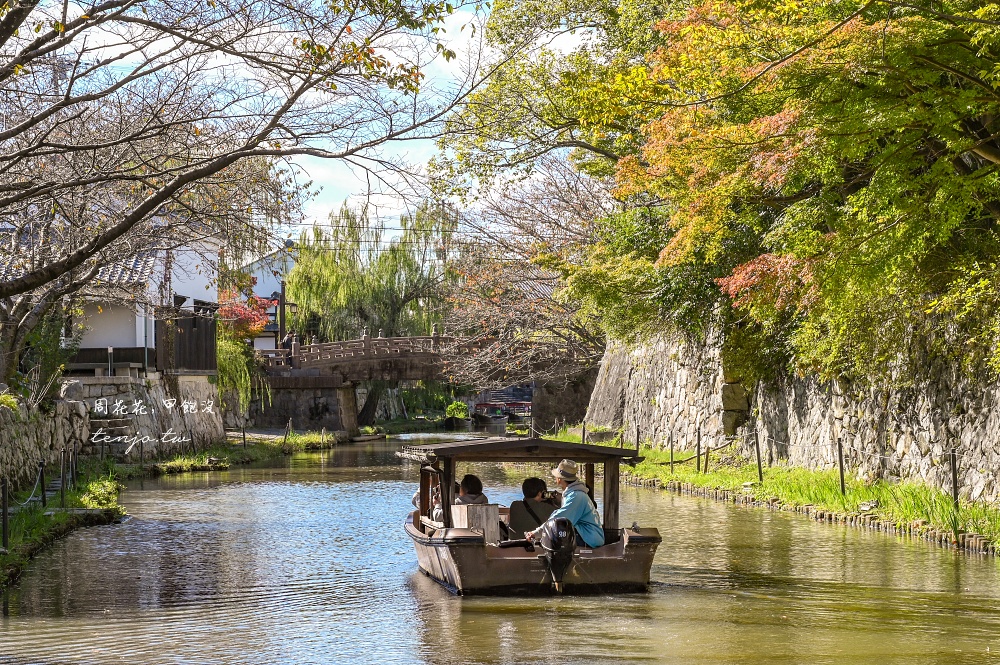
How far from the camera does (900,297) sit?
1772 centimetres

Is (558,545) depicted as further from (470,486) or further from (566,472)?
(470,486)

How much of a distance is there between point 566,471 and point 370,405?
4483 centimetres

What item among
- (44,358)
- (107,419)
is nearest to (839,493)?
(44,358)

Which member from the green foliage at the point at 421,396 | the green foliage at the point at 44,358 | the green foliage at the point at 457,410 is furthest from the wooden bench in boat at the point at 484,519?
the green foliage at the point at 457,410

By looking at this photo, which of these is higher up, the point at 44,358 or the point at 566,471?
the point at 44,358

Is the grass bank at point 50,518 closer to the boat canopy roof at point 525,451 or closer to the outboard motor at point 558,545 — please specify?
the boat canopy roof at point 525,451

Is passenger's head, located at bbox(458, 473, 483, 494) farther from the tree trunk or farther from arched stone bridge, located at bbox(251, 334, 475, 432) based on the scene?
the tree trunk

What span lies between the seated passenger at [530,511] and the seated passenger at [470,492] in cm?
57

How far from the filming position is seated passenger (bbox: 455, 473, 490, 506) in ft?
45.1

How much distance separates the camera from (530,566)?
12.3m

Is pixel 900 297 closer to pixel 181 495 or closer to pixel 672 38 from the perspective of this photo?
pixel 672 38

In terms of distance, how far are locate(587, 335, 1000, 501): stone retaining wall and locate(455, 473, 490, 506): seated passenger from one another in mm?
7576

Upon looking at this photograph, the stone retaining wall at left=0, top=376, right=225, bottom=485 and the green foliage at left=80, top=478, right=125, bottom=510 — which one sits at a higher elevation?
the stone retaining wall at left=0, top=376, right=225, bottom=485

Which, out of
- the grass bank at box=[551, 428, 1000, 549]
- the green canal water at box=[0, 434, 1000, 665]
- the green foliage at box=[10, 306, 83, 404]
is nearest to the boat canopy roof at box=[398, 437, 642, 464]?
the green canal water at box=[0, 434, 1000, 665]
